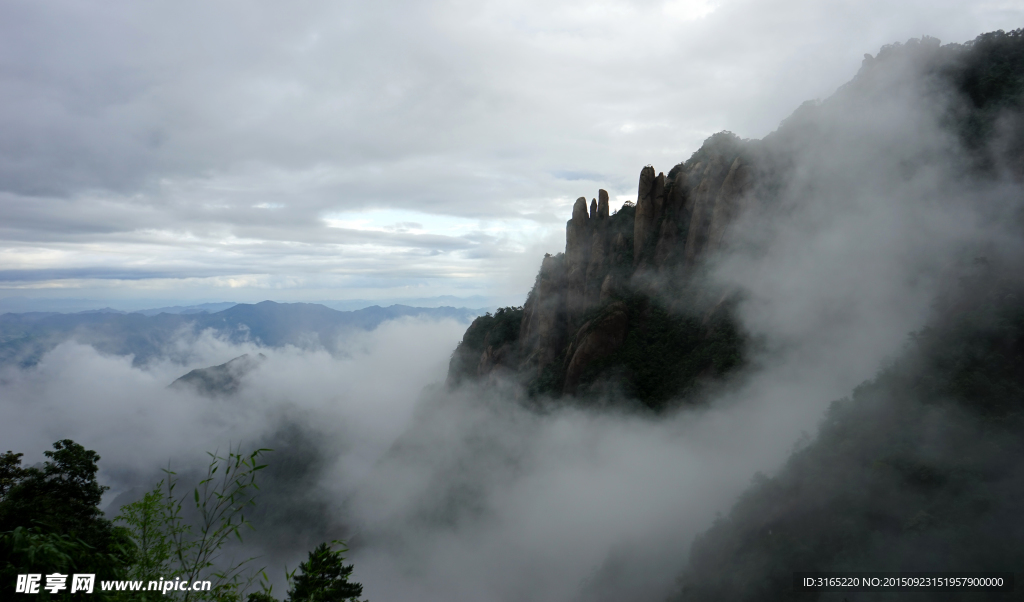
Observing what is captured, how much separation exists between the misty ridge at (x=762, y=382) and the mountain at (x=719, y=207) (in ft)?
0.97

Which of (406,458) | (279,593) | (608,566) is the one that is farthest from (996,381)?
(279,593)

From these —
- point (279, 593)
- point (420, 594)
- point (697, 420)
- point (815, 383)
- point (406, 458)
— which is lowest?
point (279, 593)

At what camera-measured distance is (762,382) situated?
55.2 metres

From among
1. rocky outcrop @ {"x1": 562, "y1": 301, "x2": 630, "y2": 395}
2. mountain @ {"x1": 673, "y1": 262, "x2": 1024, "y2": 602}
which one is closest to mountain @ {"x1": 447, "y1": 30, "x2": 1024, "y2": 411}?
rocky outcrop @ {"x1": 562, "y1": 301, "x2": 630, "y2": 395}

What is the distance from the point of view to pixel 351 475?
4951 inches

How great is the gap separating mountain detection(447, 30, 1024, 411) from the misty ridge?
0.30m

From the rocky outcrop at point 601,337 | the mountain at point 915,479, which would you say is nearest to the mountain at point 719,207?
the rocky outcrop at point 601,337

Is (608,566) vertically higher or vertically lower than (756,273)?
lower

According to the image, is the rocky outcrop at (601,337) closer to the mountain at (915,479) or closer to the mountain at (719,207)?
the mountain at (719,207)

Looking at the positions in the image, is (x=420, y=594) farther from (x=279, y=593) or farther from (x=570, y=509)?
(x=279, y=593)

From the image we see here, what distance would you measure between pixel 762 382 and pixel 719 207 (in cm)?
2265

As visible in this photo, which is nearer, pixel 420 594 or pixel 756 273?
pixel 756 273

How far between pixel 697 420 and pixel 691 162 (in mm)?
40249

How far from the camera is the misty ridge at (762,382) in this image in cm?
2955
